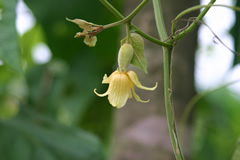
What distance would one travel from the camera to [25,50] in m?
1.29

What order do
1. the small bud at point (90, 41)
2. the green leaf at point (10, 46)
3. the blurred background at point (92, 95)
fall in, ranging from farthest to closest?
the blurred background at point (92, 95)
the green leaf at point (10, 46)
the small bud at point (90, 41)

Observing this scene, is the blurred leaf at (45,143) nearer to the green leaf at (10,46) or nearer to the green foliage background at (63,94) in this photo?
the green foliage background at (63,94)

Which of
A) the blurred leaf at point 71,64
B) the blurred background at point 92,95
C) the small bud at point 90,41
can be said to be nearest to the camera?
the small bud at point 90,41

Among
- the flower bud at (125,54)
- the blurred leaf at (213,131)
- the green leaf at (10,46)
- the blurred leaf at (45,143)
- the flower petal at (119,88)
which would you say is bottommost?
the flower petal at (119,88)

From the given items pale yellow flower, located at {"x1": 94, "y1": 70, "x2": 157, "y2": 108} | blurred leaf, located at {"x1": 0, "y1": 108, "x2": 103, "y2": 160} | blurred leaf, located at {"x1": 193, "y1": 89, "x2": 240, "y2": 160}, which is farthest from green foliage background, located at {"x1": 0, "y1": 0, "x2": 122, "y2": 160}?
pale yellow flower, located at {"x1": 94, "y1": 70, "x2": 157, "y2": 108}

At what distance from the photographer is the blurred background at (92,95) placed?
68 cm

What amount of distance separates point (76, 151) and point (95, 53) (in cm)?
31

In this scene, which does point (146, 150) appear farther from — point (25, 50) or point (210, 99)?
point (25, 50)

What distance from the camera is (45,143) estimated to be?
0.84m

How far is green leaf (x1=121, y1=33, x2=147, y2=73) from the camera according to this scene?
0.99ft

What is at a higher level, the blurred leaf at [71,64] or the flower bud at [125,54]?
the blurred leaf at [71,64]

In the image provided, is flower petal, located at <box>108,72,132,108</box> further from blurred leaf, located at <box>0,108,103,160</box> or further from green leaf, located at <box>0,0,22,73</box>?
blurred leaf, located at <box>0,108,103,160</box>

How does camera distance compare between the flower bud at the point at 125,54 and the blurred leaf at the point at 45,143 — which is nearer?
the flower bud at the point at 125,54

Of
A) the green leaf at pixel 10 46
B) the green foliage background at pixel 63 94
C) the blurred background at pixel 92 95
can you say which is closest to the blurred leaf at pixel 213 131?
the blurred background at pixel 92 95
